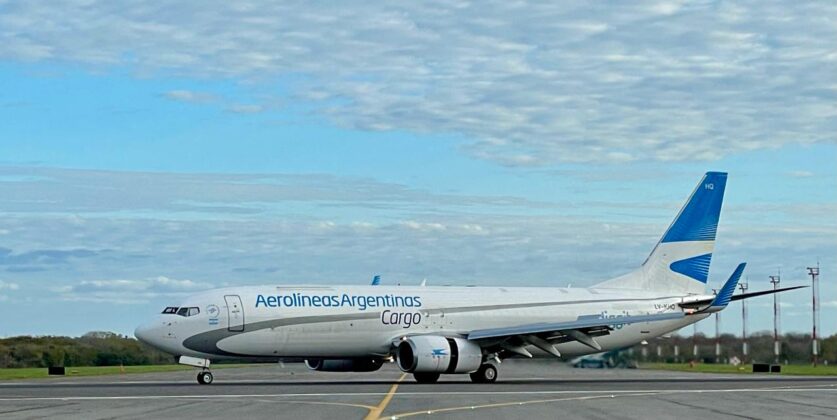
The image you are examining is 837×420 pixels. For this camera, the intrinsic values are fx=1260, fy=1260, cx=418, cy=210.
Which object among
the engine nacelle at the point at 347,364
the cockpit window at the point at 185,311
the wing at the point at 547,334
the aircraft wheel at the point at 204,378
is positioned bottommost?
the aircraft wheel at the point at 204,378

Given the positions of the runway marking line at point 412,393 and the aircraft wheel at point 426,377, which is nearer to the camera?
the runway marking line at point 412,393

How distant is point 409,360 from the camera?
48781 millimetres

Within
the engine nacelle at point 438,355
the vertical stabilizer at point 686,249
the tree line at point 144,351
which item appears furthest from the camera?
the tree line at point 144,351

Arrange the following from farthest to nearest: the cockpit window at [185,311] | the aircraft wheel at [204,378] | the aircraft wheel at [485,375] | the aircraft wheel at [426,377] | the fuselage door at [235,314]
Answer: the aircraft wheel at [485,375] → the aircraft wheel at [426,377] → the fuselage door at [235,314] → the cockpit window at [185,311] → the aircraft wheel at [204,378]

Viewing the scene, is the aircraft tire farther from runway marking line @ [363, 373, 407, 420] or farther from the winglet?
the winglet

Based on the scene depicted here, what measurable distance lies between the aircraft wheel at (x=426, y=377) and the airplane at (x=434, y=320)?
8 cm

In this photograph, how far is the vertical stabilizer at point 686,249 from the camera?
192ft

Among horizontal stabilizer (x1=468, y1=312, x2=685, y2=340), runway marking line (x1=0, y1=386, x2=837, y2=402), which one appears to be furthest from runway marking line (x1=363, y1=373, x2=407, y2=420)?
horizontal stabilizer (x1=468, y1=312, x2=685, y2=340)

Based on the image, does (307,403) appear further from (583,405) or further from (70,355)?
(70,355)

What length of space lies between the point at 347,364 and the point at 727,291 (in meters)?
15.9

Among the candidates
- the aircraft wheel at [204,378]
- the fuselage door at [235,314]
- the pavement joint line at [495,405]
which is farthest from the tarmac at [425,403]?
the fuselage door at [235,314]

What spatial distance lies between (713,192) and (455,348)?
1695 centimetres

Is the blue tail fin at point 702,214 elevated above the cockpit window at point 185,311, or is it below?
above

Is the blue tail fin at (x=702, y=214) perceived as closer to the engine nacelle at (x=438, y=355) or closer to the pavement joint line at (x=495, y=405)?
the engine nacelle at (x=438, y=355)
